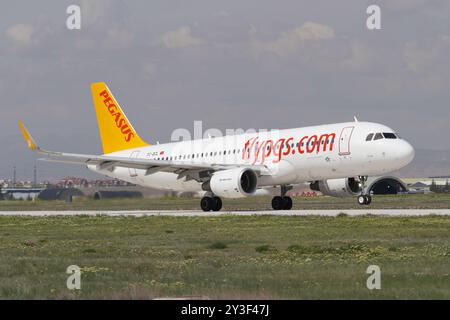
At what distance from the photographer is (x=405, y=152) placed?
143 ft

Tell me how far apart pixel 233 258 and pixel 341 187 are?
28234 mm

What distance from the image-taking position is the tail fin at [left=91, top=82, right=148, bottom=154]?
193 feet

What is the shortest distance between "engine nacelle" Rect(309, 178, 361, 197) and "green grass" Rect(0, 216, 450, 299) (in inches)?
488

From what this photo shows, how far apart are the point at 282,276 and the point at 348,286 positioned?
1.85 m

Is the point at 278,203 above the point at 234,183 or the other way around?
the other way around

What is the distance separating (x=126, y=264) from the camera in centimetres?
1930

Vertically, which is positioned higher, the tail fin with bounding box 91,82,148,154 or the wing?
the tail fin with bounding box 91,82,148,154

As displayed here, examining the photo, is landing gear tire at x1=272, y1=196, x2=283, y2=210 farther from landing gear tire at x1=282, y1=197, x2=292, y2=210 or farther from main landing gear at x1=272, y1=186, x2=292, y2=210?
landing gear tire at x1=282, y1=197, x2=292, y2=210

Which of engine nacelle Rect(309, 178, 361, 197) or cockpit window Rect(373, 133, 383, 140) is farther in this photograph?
engine nacelle Rect(309, 178, 361, 197)

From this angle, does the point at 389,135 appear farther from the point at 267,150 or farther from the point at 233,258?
the point at 233,258

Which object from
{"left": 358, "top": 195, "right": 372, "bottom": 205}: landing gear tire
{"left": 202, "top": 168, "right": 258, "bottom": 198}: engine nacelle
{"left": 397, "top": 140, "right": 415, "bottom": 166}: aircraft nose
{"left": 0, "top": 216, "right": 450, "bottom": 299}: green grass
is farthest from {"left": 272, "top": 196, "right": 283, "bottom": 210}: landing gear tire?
{"left": 0, "top": 216, "right": 450, "bottom": 299}: green grass

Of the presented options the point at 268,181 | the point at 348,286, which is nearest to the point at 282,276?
the point at 348,286

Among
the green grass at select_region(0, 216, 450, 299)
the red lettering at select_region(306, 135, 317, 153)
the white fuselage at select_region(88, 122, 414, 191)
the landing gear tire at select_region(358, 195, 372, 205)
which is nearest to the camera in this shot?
the green grass at select_region(0, 216, 450, 299)

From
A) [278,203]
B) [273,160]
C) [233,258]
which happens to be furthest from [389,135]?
[233,258]
